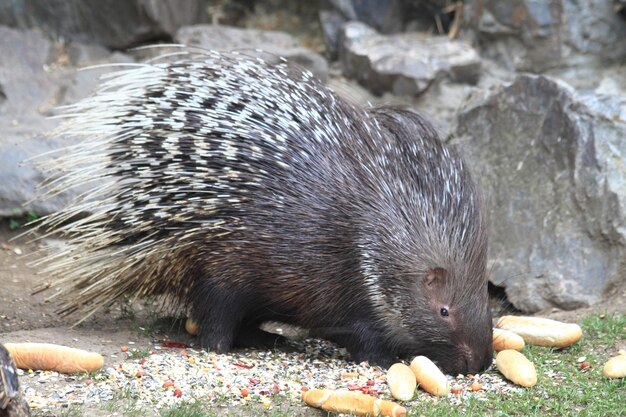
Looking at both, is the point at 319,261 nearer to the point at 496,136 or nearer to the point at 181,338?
the point at 181,338

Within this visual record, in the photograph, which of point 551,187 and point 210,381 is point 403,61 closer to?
point 551,187

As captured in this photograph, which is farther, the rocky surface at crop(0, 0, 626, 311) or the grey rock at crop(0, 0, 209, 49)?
the grey rock at crop(0, 0, 209, 49)

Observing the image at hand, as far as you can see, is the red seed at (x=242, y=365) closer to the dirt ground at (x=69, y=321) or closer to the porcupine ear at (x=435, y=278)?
the dirt ground at (x=69, y=321)

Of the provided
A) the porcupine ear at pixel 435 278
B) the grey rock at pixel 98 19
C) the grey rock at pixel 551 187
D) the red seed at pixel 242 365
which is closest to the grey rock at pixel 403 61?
the grey rock at pixel 98 19

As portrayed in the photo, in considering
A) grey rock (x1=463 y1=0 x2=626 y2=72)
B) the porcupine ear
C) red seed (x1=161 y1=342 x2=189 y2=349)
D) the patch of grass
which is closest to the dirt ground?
red seed (x1=161 y1=342 x2=189 y2=349)

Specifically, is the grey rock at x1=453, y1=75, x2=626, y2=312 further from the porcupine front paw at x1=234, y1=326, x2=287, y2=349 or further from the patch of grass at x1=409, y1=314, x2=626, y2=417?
the porcupine front paw at x1=234, y1=326, x2=287, y2=349

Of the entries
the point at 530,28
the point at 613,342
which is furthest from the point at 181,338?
the point at 530,28
